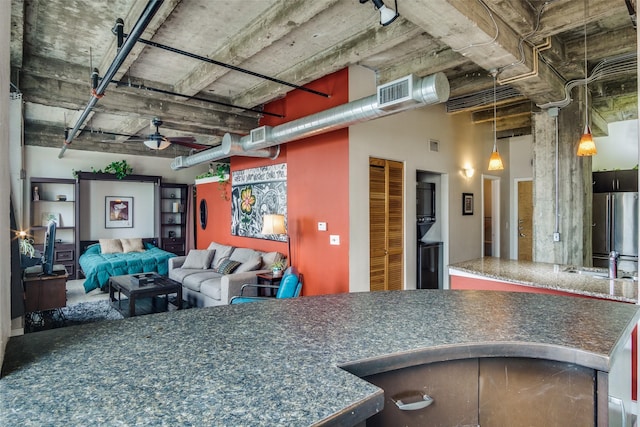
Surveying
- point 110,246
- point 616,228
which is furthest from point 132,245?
point 616,228

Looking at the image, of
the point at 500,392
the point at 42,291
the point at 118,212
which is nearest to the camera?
the point at 500,392

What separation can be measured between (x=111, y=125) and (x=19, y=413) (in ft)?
24.3

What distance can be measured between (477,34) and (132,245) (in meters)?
7.79

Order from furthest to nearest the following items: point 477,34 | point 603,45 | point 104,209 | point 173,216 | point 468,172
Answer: point 173,216, point 104,209, point 468,172, point 603,45, point 477,34

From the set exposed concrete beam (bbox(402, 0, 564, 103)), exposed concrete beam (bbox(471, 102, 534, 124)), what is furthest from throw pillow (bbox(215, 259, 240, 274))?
exposed concrete beam (bbox(471, 102, 534, 124))

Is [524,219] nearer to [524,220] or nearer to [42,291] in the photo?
[524,220]

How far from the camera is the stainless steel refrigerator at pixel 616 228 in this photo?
5609 mm

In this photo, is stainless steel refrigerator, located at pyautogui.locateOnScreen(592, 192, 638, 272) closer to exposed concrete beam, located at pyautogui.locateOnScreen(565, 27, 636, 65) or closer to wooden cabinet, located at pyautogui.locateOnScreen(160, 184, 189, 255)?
exposed concrete beam, located at pyautogui.locateOnScreen(565, 27, 636, 65)

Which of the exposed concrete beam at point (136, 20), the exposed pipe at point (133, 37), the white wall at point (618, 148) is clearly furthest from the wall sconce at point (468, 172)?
the exposed pipe at point (133, 37)

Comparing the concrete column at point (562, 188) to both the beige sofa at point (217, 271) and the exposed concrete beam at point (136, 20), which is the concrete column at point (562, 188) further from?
the exposed concrete beam at point (136, 20)

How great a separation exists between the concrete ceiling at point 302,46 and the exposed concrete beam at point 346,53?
0.01m

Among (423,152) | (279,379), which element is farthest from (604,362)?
(423,152)

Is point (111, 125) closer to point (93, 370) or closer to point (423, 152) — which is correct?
point (423, 152)

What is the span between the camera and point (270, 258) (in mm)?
5199
